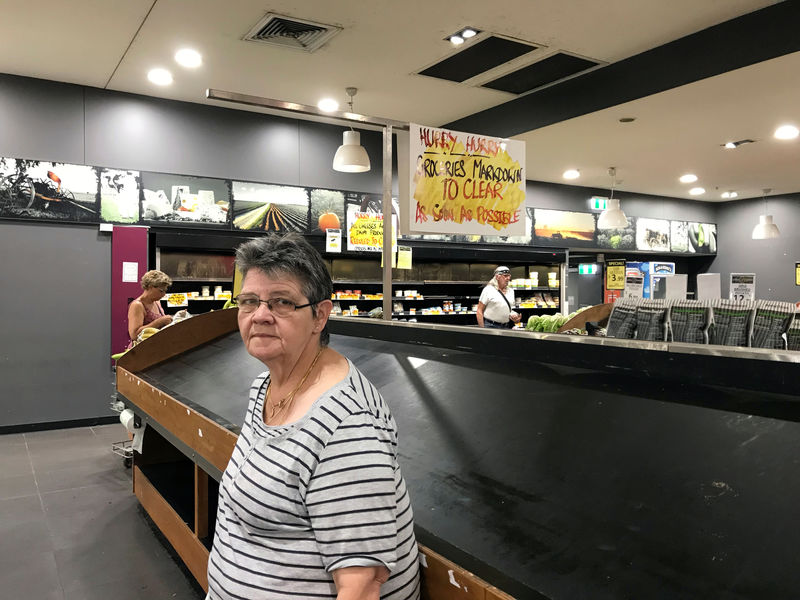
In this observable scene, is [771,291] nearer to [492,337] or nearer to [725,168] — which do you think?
[725,168]

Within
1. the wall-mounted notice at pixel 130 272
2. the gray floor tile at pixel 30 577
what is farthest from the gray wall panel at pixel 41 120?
the gray floor tile at pixel 30 577

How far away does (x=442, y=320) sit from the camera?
9602 mm

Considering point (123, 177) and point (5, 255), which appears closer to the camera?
point (5, 255)

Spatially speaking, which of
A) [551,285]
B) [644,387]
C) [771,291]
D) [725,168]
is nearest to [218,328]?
[644,387]

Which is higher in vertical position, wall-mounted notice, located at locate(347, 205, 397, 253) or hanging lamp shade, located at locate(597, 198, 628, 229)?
hanging lamp shade, located at locate(597, 198, 628, 229)

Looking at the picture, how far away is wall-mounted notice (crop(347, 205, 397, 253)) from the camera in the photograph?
27.3 feet

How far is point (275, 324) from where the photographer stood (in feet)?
4.36

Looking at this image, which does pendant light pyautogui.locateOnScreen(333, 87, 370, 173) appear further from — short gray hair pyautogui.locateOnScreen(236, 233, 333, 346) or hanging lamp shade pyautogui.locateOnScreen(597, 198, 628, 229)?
short gray hair pyautogui.locateOnScreen(236, 233, 333, 346)

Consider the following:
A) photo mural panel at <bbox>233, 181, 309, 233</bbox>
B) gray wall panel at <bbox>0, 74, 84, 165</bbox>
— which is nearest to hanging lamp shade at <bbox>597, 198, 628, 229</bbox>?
photo mural panel at <bbox>233, 181, 309, 233</bbox>

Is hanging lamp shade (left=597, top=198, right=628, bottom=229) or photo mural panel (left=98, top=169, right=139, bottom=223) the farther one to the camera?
hanging lamp shade (left=597, top=198, right=628, bottom=229)

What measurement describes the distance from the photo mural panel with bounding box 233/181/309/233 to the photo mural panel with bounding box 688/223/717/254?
8997 millimetres

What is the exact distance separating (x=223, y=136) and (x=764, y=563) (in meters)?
7.48

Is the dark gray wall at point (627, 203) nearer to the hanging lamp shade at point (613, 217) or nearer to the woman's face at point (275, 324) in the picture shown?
the hanging lamp shade at point (613, 217)

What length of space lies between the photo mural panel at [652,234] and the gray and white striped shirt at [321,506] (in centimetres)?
1202
